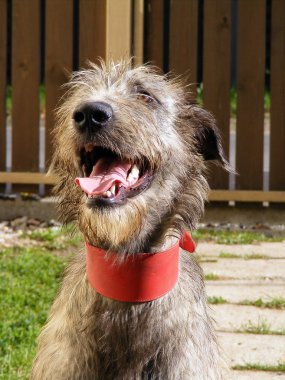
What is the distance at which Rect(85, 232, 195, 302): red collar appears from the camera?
13.6 ft

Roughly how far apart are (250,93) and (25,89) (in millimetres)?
1961

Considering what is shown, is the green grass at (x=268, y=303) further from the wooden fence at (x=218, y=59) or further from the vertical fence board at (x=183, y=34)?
the vertical fence board at (x=183, y=34)

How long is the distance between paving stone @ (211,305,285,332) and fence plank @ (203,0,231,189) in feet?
9.03

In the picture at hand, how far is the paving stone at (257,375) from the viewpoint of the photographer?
5.28 metres

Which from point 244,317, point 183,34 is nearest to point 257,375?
point 244,317

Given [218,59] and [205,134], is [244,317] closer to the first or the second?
[205,134]

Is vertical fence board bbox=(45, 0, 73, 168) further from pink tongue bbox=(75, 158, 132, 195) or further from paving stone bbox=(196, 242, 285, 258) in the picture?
pink tongue bbox=(75, 158, 132, 195)

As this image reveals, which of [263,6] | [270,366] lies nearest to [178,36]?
[263,6]

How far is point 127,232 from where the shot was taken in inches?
159

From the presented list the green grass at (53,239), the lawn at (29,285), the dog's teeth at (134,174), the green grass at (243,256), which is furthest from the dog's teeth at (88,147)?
the green grass at (53,239)

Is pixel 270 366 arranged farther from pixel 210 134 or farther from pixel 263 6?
pixel 263 6

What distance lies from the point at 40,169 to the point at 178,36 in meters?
1.70

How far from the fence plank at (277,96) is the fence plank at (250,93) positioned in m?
0.10

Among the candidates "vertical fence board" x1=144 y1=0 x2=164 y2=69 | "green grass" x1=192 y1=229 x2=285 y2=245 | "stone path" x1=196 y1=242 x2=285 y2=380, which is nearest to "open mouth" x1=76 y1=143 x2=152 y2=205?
"stone path" x1=196 y1=242 x2=285 y2=380
